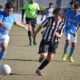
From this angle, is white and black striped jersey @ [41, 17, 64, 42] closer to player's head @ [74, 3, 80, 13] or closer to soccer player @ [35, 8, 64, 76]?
soccer player @ [35, 8, 64, 76]

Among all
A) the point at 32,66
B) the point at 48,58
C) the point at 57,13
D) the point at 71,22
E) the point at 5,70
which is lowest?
A: the point at 32,66

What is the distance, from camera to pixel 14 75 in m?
12.2

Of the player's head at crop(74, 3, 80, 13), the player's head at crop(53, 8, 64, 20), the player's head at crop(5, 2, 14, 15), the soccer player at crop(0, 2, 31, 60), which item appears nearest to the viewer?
the player's head at crop(53, 8, 64, 20)

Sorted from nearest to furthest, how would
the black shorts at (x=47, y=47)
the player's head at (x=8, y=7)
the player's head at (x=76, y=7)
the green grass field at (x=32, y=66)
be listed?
the green grass field at (x=32, y=66), the black shorts at (x=47, y=47), the player's head at (x=8, y=7), the player's head at (x=76, y=7)

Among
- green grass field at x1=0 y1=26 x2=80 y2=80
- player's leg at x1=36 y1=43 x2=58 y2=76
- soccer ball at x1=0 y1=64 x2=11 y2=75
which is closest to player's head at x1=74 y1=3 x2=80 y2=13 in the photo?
green grass field at x1=0 y1=26 x2=80 y2=80

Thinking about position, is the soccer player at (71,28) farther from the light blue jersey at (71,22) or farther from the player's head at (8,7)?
the player's head at (8,7)

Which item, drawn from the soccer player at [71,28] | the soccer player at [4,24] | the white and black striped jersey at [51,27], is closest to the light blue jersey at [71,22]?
the soccer player at [71,28]

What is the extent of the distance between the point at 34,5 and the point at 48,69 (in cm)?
815

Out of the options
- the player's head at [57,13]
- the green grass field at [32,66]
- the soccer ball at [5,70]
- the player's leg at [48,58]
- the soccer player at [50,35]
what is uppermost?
the player's head at [57,13]

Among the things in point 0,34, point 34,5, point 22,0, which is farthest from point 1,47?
point 22,0

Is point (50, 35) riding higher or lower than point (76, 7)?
lower

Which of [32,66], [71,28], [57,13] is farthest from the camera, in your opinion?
[71,28]

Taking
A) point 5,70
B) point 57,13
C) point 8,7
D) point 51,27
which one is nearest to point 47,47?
point 51,27

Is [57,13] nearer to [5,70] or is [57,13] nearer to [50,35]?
[50,35]
